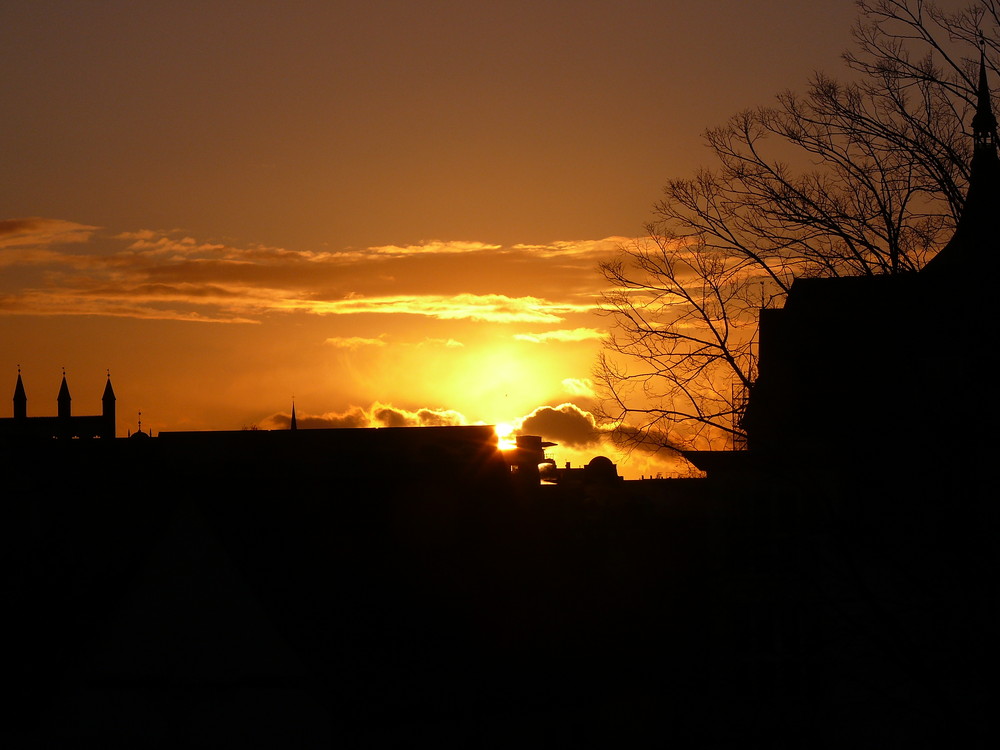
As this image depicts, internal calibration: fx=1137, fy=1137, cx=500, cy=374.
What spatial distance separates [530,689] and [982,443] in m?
15.6

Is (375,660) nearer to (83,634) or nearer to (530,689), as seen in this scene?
(530,689)

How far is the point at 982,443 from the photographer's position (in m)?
13.8

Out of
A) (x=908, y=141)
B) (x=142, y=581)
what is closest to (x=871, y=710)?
(x=908, y=141)

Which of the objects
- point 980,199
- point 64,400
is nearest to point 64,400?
point 64,400

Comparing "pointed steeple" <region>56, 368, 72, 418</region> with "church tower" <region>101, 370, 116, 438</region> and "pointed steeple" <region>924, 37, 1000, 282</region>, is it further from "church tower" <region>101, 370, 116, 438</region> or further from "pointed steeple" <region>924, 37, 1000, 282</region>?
"pointed steeple" <region>924, 37, 1000, 282</region>

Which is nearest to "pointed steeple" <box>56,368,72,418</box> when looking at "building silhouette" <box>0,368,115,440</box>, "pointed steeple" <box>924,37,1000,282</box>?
"building silhouette" <box>0,368,115,440</box>

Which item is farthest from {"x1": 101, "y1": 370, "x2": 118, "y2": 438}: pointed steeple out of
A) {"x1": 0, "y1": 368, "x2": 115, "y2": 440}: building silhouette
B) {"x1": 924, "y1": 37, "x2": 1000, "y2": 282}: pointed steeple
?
{"x1": 924, "y1": 37, "x2": 1000, "y2": 282}: pointed steeple

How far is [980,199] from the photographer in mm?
14648

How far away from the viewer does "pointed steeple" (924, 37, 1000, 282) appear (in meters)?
14.2

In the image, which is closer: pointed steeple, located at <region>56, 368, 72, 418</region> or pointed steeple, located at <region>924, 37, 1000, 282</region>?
pointed steeple, located at <region>924, 37, 1000, 282</region>

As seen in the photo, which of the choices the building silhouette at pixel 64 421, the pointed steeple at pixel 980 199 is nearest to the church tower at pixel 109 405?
the building silhouette at pixel 64 421

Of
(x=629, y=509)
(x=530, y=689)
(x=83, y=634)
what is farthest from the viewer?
(x=629, y=509)

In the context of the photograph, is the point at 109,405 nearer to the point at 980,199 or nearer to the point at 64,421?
the point at 64,421

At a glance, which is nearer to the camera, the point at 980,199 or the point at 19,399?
the point at 980,199
